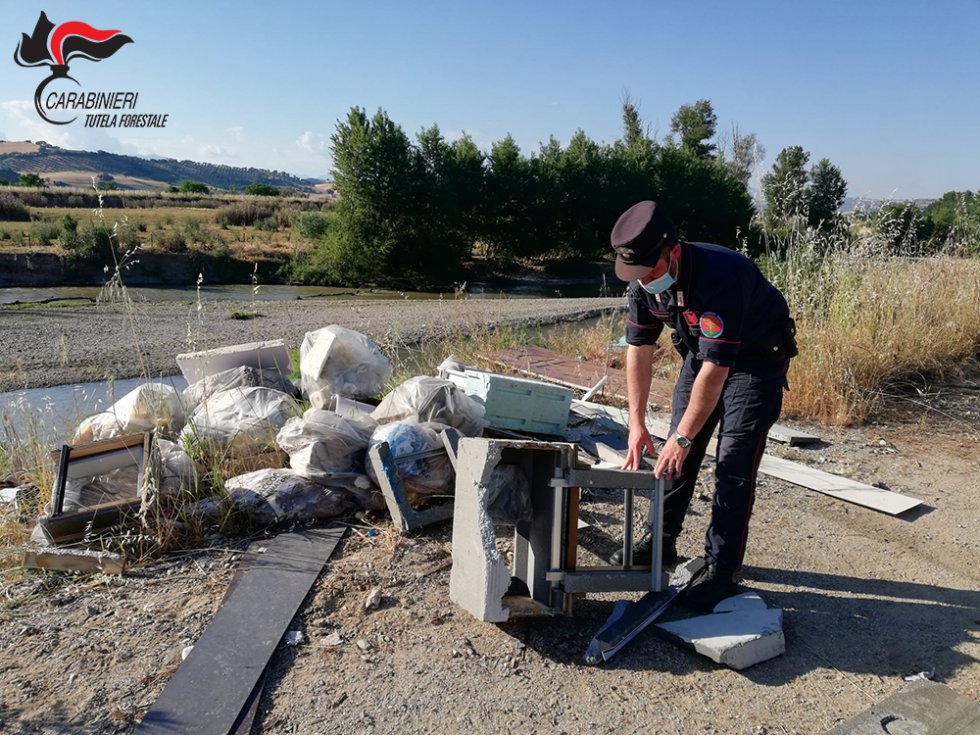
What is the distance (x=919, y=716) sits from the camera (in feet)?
7.17

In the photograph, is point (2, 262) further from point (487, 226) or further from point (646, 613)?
point (646, 613)

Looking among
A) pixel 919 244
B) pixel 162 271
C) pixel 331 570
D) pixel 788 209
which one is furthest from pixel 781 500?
pixel 162 271

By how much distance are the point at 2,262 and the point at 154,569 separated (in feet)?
80.3

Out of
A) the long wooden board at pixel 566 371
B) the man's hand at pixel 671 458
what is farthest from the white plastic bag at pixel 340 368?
the man's hand at pixel 671 458

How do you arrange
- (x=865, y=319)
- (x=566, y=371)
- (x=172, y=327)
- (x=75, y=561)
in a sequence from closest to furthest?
(x=75, y=561)
(x=865, y=319)
(x=566, y=371)
(x=172, y=327)

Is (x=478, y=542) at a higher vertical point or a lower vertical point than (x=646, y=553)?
higher

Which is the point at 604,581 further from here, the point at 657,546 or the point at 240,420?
the point at 240,420

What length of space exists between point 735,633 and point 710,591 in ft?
0.99

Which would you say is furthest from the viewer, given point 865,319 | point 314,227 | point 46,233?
point 314,227

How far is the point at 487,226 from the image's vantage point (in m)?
34.0

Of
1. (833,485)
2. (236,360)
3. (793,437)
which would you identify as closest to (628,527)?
(833,485)

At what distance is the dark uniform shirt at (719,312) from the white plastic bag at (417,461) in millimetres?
1254

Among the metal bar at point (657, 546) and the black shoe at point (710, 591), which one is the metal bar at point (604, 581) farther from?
the black shoe at point (710, 591)

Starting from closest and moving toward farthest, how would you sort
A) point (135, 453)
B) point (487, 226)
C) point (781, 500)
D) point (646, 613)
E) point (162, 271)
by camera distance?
point (646, 613) → point (135, 453) → point (781, 500) → point (162, 271) → point (487, 226)
